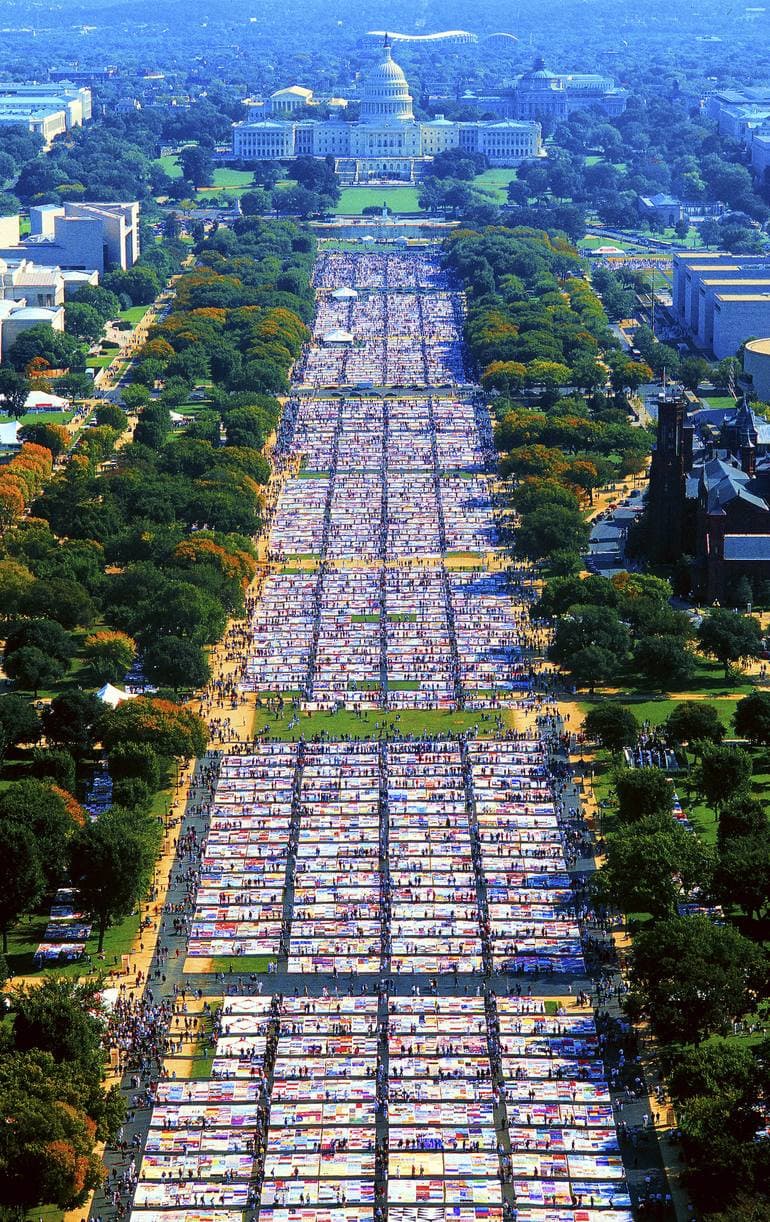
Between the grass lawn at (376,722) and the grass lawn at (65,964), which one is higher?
the grass lawn at (376,722)

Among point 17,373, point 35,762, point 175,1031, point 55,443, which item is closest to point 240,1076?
point 175,1031

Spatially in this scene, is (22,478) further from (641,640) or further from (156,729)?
(156,729)

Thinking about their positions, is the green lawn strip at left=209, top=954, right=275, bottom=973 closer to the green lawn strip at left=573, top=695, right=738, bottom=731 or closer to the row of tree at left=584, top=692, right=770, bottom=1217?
the row of tree at left=584, top=692, right=770, bottom=1217

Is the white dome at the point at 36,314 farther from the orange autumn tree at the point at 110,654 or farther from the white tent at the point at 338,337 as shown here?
the orange autumn tree at the point at 110,654

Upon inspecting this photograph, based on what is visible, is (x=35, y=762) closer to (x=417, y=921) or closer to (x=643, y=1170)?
(x=417, y=921)

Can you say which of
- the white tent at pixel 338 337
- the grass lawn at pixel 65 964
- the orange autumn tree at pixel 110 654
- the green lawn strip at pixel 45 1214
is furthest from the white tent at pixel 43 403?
the green lawn strip at pixel 45 1214

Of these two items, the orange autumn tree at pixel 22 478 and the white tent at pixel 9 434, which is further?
the white tent at pixel 9 434

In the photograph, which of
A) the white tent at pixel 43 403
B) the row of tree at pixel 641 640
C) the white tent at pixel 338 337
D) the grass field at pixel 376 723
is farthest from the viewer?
the white tent at pixel 338 337

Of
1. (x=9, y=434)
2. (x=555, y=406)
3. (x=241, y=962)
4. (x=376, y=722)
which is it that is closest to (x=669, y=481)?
(x=376, y=722)
